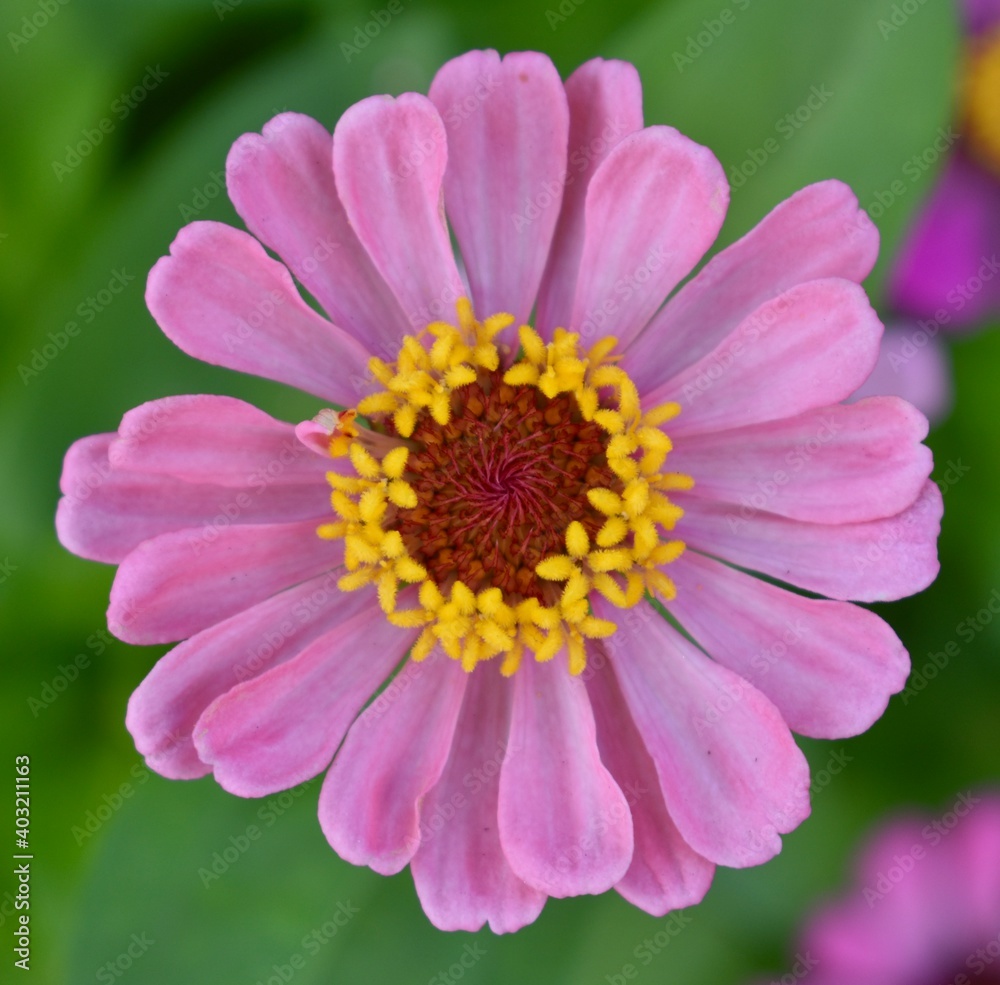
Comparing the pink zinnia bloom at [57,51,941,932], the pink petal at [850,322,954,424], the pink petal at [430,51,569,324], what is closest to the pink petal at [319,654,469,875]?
the pink zinnia bloom at [57,51,941,932]

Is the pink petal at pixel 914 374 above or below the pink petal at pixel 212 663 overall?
below

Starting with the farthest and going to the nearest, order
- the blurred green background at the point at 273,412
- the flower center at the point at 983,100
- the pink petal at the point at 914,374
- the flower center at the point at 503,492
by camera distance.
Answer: the flower center at the point at 983,100 → the pink petal at the point at 914,374 → the blurred green background at the point at 273,412 → the flower center at the point at 503,492

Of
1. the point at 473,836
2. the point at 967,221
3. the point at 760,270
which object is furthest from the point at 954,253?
the point at 473,836

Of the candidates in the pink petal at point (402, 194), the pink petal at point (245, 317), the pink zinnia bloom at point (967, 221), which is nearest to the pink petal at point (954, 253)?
the pink zinnia bloom at point (967, 221)

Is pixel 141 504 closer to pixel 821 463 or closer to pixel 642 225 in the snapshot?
pixel 642 225

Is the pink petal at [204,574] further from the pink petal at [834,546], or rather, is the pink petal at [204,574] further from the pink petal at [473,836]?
the pink petal at [834,546]

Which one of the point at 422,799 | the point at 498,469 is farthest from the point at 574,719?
the point at 498,469
